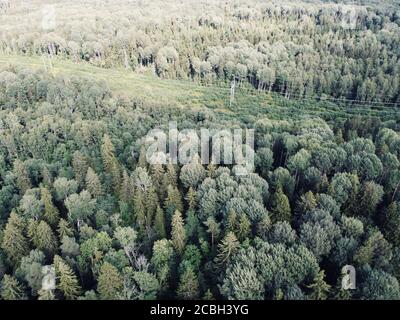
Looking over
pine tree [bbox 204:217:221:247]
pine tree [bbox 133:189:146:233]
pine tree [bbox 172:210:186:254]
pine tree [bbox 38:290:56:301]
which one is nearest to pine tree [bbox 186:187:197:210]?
pine tree [bbox 204:217:221:247]

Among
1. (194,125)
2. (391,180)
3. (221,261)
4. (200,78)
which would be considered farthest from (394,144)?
(200,78)

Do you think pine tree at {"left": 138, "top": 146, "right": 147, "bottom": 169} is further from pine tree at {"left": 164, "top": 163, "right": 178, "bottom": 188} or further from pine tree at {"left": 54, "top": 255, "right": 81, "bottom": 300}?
pine tree at {"left": 54, "top": 255, "right": 81, "bottom": 300}

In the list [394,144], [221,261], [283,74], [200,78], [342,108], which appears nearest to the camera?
[221,261]

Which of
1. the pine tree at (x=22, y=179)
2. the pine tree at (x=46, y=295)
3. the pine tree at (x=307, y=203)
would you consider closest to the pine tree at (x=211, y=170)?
the pine tree at (x=307, y=203)

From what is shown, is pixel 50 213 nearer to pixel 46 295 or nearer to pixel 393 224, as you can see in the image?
pixel 46 295

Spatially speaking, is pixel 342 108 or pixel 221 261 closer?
pixel 221 261

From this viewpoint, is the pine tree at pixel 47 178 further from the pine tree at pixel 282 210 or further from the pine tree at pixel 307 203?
the pine tree at pixel 307 203

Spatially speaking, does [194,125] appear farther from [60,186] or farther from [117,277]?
[117,277]
